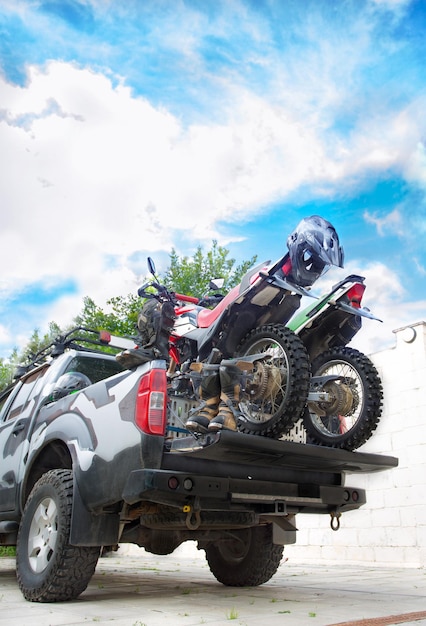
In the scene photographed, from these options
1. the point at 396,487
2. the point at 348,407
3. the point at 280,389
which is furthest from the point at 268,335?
the point at 396,487

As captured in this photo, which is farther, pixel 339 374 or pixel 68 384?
pixel 68 384

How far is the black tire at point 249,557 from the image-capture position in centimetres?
528

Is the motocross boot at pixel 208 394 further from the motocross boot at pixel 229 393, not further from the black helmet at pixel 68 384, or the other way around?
the black helmet at pixel 68 384

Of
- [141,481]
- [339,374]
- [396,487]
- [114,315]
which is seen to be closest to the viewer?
[141,481]

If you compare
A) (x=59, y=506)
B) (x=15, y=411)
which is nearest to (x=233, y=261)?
(x=15, y=411)

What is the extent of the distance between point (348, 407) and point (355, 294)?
32.9 inches

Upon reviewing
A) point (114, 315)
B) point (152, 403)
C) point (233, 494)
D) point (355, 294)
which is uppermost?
point (114, 315)

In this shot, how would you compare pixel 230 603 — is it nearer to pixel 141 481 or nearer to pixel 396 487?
pixel 141 481

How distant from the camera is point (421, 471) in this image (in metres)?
8.28

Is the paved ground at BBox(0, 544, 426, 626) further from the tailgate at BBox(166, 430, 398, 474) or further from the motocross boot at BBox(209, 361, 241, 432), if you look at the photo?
the motocross boot at BBox(209, 361, 241, 432)

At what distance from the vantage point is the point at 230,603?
14.3 feet

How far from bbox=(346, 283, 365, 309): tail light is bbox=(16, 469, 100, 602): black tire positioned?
7.77 ft

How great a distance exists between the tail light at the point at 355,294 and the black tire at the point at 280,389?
67 centimetres

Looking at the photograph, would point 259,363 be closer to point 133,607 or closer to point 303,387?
point 303,387
